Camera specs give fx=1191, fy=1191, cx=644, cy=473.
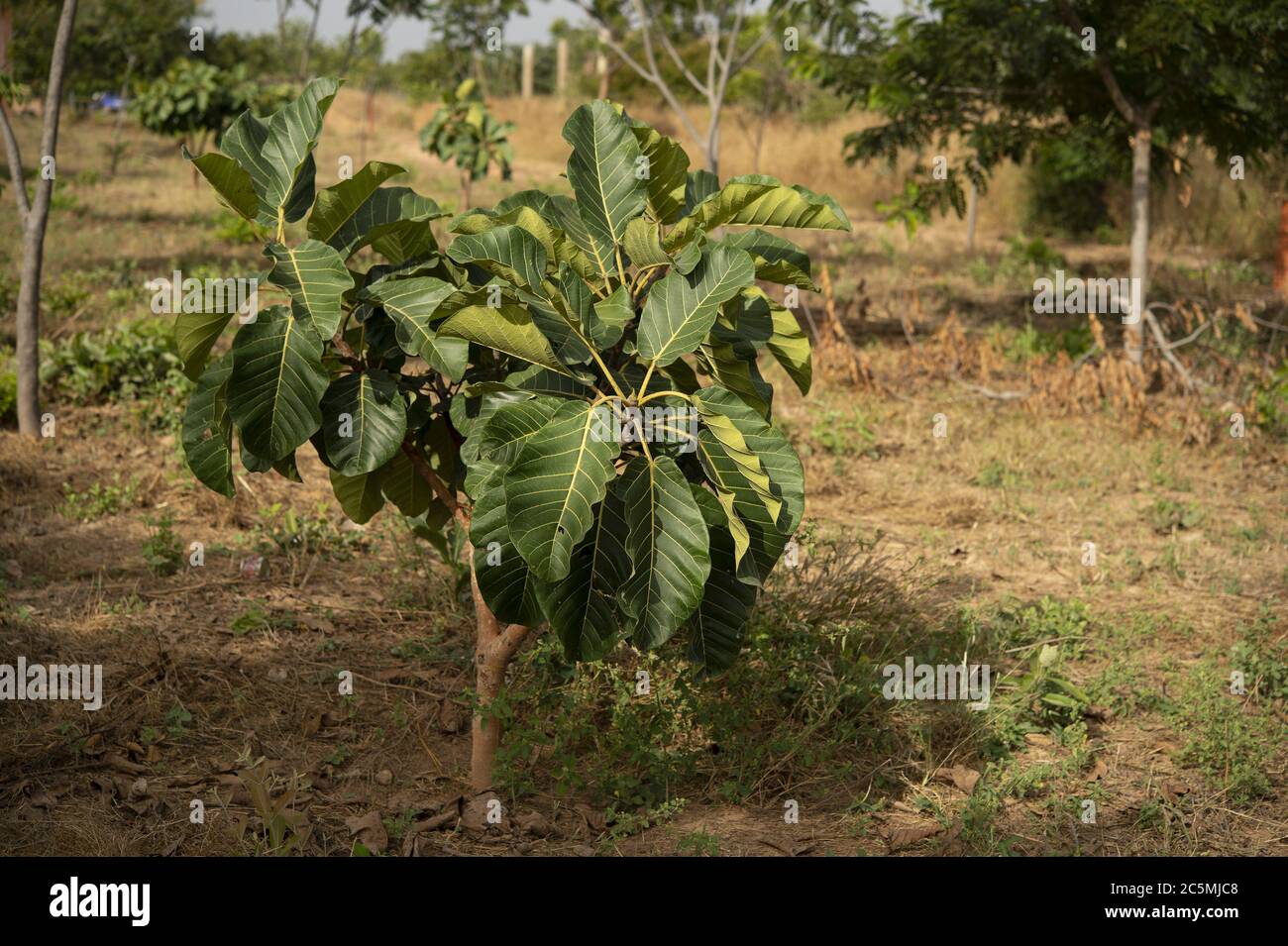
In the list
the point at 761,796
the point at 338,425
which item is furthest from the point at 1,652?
the point at 761,796

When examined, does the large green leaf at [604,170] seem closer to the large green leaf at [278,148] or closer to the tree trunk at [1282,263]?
the large green leaf at [278,148]

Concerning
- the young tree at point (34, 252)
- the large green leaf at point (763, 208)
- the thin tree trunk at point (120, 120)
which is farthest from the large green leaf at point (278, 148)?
the thin tree trunk at point (120, 120)

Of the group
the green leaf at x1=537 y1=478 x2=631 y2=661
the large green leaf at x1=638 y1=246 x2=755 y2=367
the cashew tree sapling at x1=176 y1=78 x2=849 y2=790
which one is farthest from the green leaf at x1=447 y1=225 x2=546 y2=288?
the green leaf at x1=537 y1=478 x2=631 y2=661

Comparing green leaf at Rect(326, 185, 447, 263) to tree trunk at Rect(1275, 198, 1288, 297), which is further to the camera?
tree trunk at Rect(1275, 198, 1288, 297)

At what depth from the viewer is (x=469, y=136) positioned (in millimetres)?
11039

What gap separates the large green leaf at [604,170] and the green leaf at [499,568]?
2.06 feet

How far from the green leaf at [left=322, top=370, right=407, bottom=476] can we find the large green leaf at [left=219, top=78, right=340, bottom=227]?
38 cm

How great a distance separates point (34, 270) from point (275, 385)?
10.6ft

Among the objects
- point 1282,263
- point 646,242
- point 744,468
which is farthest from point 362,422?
point 1282,263

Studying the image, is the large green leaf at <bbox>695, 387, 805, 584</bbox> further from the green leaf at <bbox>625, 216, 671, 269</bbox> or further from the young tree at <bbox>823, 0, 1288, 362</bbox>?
the young tree at <bbox>823, 0, 1288, 362</bbox>

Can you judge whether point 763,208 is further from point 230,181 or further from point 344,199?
point 230,181

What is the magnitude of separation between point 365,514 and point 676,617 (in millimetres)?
1067

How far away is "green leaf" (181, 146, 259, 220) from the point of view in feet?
7.66

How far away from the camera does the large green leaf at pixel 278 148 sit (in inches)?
97.6
